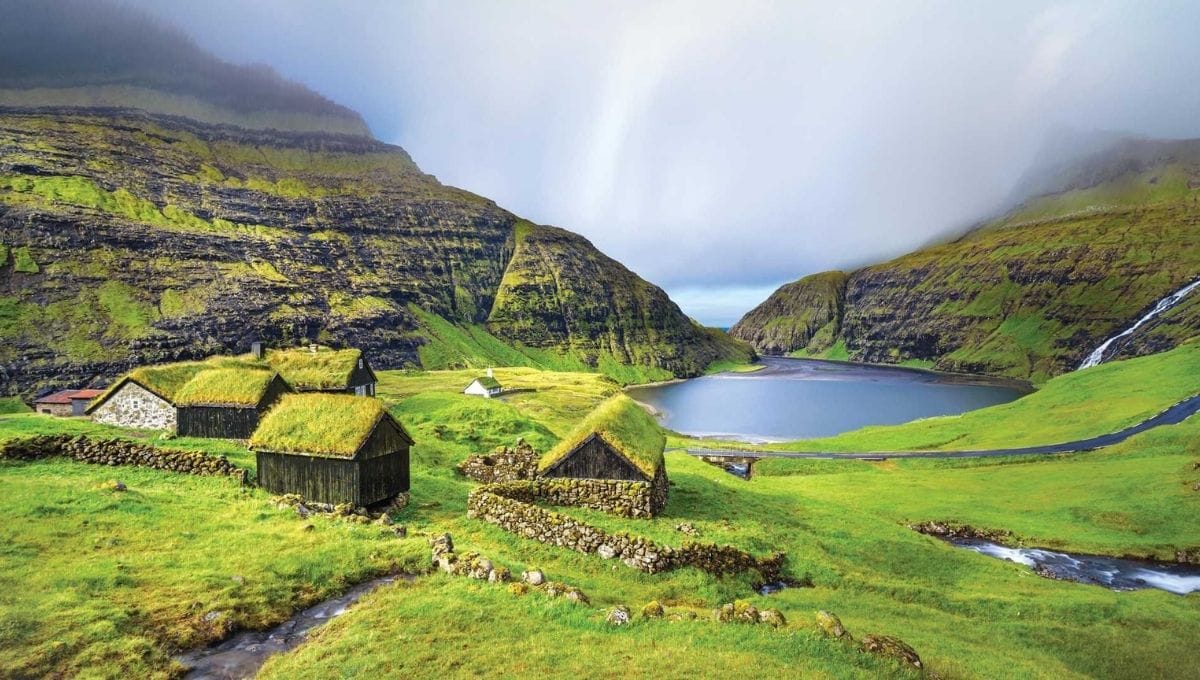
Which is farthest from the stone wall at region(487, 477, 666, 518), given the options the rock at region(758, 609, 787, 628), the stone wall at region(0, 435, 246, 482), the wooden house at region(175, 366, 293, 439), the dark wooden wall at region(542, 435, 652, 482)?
the wooden house at region(175, 366, 293, 439)

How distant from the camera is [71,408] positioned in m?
68.7

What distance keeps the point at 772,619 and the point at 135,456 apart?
1315 inches

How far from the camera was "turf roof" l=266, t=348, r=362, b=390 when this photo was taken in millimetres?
59281

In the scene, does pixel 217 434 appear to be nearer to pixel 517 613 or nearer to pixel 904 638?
pixel 517 613

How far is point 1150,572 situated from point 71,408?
326ft

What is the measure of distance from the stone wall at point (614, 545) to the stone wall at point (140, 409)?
29482 millimetres

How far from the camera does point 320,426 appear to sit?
30.4m

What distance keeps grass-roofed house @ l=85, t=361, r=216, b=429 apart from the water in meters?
57.5

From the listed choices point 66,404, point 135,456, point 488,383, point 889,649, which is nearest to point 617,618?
point 889,649

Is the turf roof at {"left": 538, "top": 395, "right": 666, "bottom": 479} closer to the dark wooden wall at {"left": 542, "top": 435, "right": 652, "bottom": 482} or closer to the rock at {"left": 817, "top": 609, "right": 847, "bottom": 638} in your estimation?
the dark wooden wall at {"left": 542, "top": 435, "right": 652, "bottom": 482}

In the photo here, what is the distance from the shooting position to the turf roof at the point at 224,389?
42406 mm

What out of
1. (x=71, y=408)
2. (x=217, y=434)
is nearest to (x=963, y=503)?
(x=217, y=434)

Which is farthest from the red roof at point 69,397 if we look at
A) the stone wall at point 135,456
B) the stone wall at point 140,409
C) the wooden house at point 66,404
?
the stone wall at point 135,456

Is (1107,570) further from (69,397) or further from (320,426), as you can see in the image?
(69,397)
